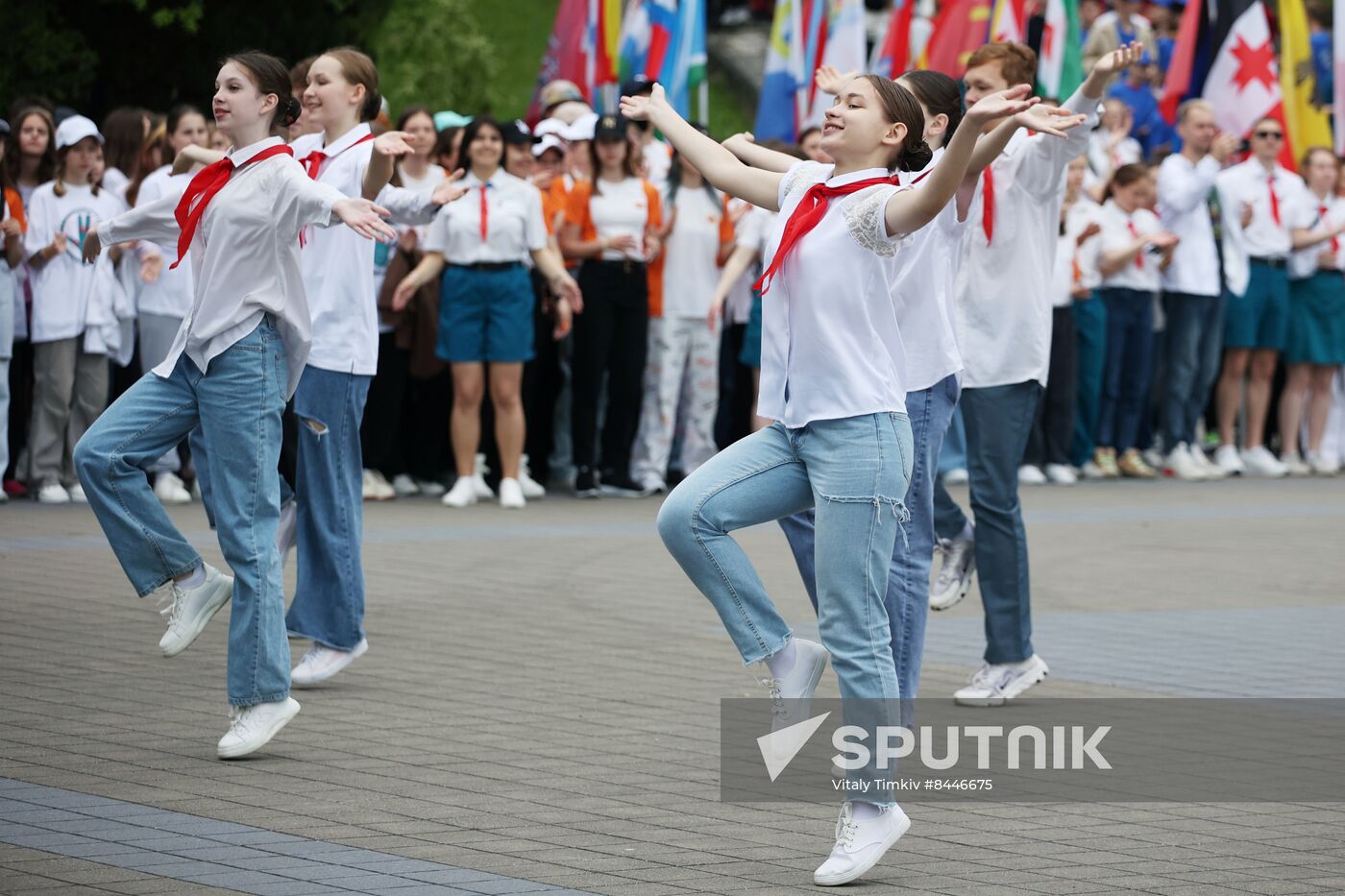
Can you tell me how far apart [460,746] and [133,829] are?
1.34 meters

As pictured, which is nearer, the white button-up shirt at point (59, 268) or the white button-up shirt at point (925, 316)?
the white button-up shirt at point (925, 316)

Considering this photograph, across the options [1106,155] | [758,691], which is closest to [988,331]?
[758,691]

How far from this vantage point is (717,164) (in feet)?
18.7

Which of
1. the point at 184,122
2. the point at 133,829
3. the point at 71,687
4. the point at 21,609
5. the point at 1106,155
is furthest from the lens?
the point at 1106,155

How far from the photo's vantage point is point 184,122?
12734 mm

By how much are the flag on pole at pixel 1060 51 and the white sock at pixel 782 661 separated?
1414 cm

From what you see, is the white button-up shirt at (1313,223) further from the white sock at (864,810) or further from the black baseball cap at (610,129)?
the white sock at (864,810)

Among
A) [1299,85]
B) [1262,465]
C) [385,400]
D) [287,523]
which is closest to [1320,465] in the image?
[1262,465]

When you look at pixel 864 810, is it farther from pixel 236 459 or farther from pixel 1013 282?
pixel 1013 282

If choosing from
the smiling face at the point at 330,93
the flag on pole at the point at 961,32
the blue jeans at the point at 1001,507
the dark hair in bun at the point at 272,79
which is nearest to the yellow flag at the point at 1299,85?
the flag on pole at the point at 961,32

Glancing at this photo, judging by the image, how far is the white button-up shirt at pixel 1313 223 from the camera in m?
17.0

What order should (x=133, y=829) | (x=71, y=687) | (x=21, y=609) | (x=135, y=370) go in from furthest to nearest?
(x=135, y=370)
(x=21, y=609)
(x=71, y=687)
(x=133, y=829)

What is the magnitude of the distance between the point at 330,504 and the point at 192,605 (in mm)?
841

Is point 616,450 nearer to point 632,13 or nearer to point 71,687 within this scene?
point 632,13
